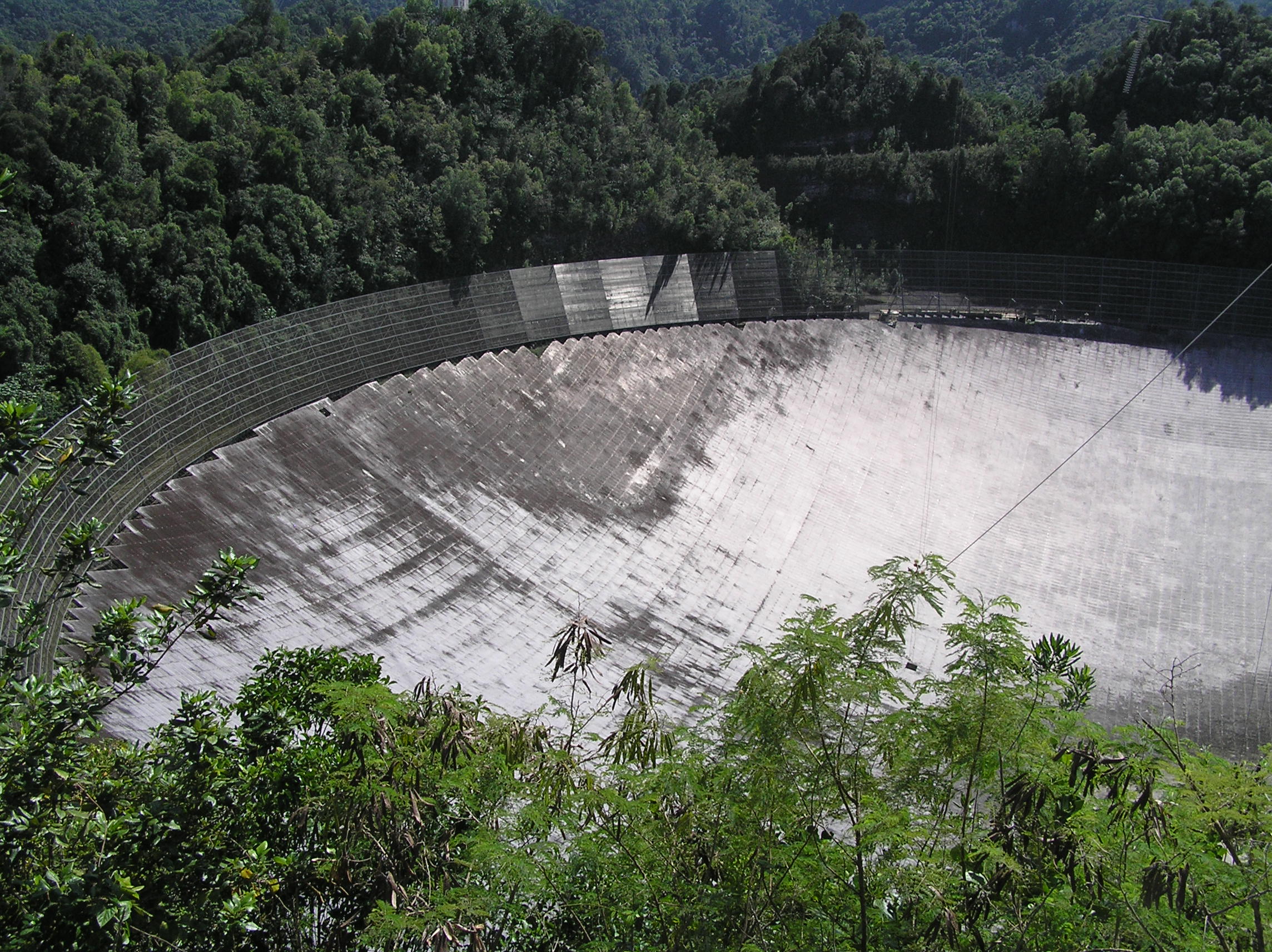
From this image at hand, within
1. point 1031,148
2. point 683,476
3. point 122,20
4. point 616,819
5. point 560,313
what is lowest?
point 1031,148

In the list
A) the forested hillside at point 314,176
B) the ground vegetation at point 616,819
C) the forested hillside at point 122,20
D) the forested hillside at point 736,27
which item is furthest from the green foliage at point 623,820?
the forested hillside at point 122,20

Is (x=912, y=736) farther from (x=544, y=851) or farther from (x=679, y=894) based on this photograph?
(x=544, y=851)

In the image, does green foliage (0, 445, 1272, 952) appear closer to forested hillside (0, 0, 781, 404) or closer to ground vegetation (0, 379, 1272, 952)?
ground vegetation (0, 379, 1272, 952)

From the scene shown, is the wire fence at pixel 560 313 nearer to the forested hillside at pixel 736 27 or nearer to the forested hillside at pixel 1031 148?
the forested hillside at pixel 1031 148

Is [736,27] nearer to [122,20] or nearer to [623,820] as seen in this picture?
[122,20]

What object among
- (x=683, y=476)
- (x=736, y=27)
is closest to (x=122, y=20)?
(x=736, y=27)

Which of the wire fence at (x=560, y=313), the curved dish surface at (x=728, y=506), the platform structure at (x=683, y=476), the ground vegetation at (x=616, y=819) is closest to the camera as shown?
the ground vegetation at (x=616, y=819)
